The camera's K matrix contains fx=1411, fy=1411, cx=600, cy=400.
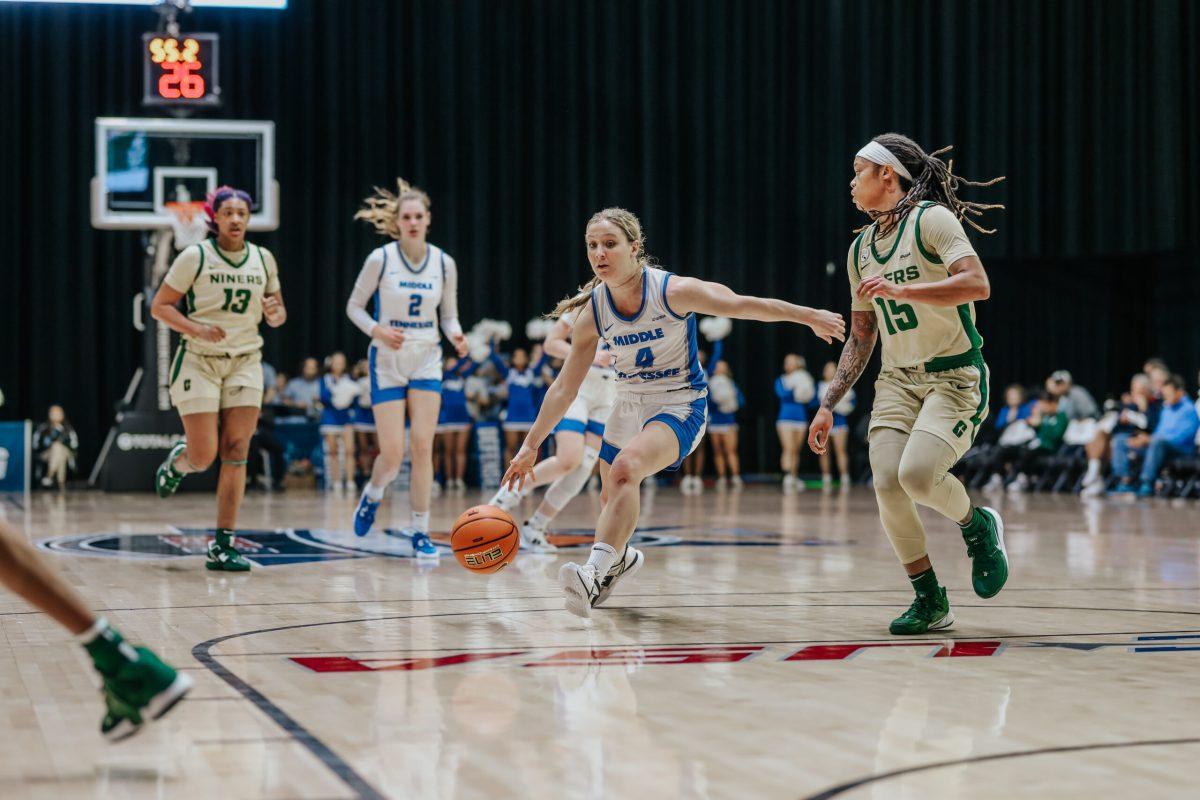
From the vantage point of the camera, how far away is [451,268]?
8.47 metres

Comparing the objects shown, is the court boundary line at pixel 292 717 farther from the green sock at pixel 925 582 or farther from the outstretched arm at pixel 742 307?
the outstretched arm at pixel 742 307

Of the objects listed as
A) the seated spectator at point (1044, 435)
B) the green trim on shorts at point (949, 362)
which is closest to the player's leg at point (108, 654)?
the green trim on shorts at point (949, 362)

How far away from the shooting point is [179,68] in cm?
1366

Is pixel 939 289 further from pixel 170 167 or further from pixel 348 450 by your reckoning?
pixel 348 450

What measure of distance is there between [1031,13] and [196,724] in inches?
744

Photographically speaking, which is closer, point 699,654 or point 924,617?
point 699,654

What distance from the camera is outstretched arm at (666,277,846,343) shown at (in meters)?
5.13

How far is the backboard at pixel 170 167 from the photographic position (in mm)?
14367

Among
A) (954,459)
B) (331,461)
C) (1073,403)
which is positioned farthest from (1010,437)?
(954,459)

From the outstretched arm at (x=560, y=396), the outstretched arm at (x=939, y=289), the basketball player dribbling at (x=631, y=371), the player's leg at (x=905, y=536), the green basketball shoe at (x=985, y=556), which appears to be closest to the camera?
the outstretched arm at (x=939, y=289)

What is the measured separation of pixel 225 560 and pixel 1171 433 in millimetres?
10670

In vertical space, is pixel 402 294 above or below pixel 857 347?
above

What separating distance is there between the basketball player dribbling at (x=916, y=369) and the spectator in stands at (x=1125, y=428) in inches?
423

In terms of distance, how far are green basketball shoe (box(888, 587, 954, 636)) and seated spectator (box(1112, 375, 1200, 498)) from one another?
34.0 feet
